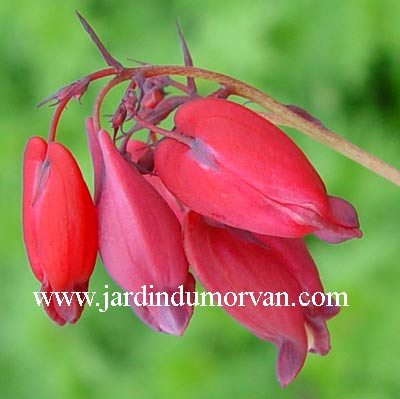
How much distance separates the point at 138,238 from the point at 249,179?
0.48 ft

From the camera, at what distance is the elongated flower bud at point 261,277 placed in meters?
1.07

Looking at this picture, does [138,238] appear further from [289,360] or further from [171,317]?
[289,360]

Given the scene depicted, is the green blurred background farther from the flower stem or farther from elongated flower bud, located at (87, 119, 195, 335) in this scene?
elongated flower bud, located at (87, 119, 195, 335)

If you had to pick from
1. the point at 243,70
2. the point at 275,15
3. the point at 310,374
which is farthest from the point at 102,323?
the point at 275,15

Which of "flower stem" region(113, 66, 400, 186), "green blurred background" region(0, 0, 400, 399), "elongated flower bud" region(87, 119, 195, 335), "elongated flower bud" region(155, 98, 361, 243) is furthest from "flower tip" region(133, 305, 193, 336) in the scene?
"green blurred background" region(0, 0, 400, 399)

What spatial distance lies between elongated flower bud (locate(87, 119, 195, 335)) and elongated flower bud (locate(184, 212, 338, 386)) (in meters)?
0.04

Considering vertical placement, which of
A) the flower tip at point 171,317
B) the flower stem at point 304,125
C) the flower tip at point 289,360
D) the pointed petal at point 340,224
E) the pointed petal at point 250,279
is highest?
the flower stem at point 304,125

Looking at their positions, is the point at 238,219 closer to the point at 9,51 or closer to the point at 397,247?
the point at 397,247

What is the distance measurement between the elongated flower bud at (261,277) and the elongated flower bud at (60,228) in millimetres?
126

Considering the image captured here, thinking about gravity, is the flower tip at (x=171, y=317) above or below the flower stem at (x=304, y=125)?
→ below

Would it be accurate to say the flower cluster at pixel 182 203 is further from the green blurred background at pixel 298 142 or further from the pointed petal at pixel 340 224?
the green blurred background at pixel 298 142

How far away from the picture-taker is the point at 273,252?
1117mm

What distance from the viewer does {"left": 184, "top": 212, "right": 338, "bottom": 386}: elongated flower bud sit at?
42.3 inches

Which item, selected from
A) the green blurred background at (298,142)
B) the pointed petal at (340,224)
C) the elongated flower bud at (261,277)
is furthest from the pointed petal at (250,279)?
the green blurred background at (298,142)
